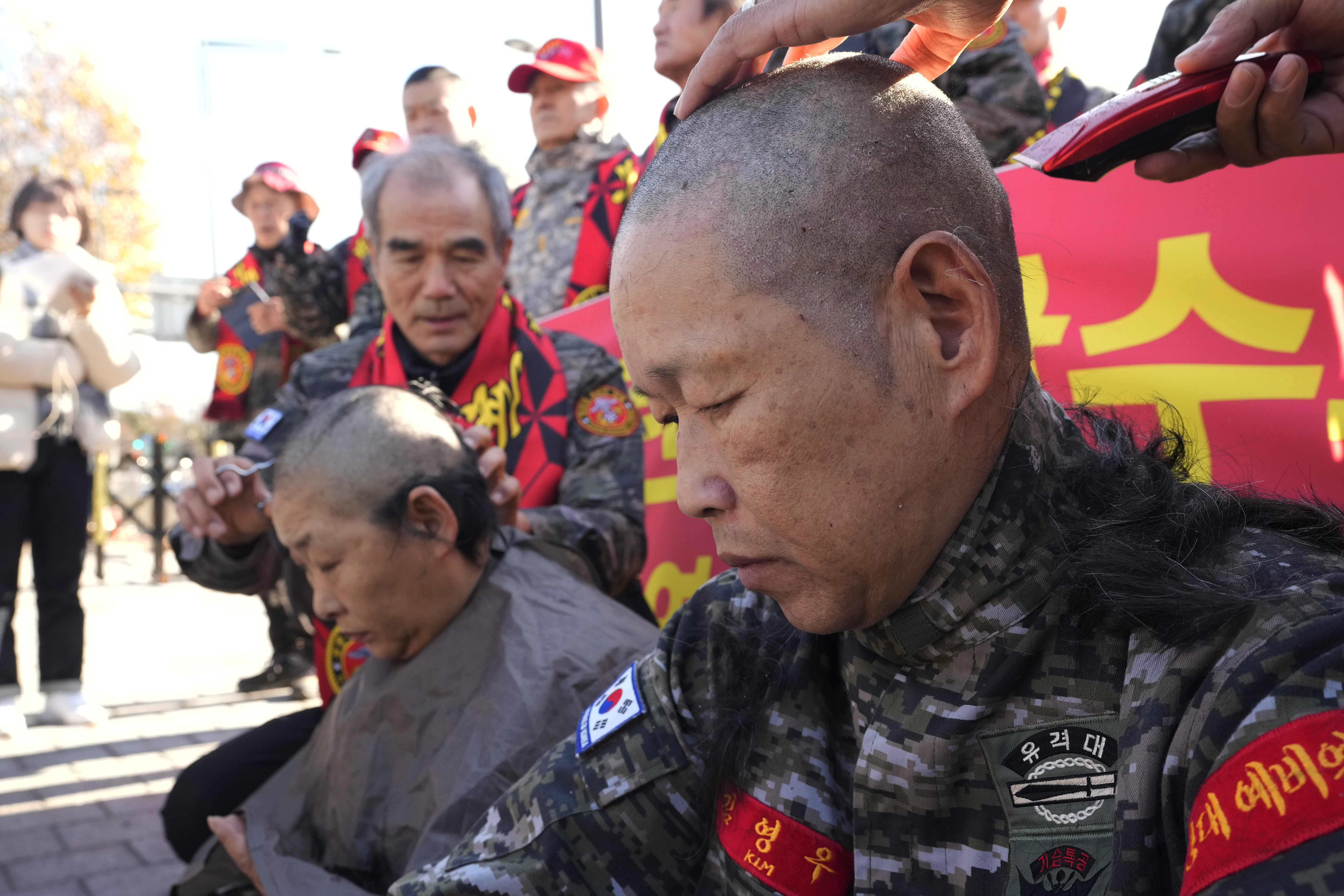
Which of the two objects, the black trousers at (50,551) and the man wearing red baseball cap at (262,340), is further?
the man wearing red baseball cap at (262,340)

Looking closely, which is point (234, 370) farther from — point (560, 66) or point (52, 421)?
point (560, 66)

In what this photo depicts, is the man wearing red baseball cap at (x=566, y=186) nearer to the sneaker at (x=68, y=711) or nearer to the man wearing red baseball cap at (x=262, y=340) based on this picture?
the man wearing red baseball cap at (x=262, y=340)

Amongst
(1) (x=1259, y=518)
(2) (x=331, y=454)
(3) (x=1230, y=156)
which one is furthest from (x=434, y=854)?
(3) (x=1230, y=156)

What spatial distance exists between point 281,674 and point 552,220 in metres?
3.02

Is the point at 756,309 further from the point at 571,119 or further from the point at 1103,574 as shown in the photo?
the point at 571,119

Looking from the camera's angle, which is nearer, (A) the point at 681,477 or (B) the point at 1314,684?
(B) the point at 1314,684

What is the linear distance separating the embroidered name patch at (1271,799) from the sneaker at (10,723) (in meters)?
5.34

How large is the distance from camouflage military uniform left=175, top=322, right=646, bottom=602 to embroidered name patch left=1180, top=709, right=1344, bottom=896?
6.70ft

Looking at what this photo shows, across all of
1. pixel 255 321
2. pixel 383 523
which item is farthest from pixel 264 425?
pixel 255 321

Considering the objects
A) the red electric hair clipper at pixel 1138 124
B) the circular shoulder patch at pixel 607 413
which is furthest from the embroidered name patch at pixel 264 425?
the red electric hair clipper at pixel 1138 124

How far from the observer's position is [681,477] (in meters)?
1.22

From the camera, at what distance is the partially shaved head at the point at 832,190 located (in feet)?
3.74

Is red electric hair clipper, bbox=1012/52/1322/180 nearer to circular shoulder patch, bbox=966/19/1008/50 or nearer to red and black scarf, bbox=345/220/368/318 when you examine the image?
circular shoulder patch, bbox=966/19/1008/50

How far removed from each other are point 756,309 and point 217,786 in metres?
2.31
